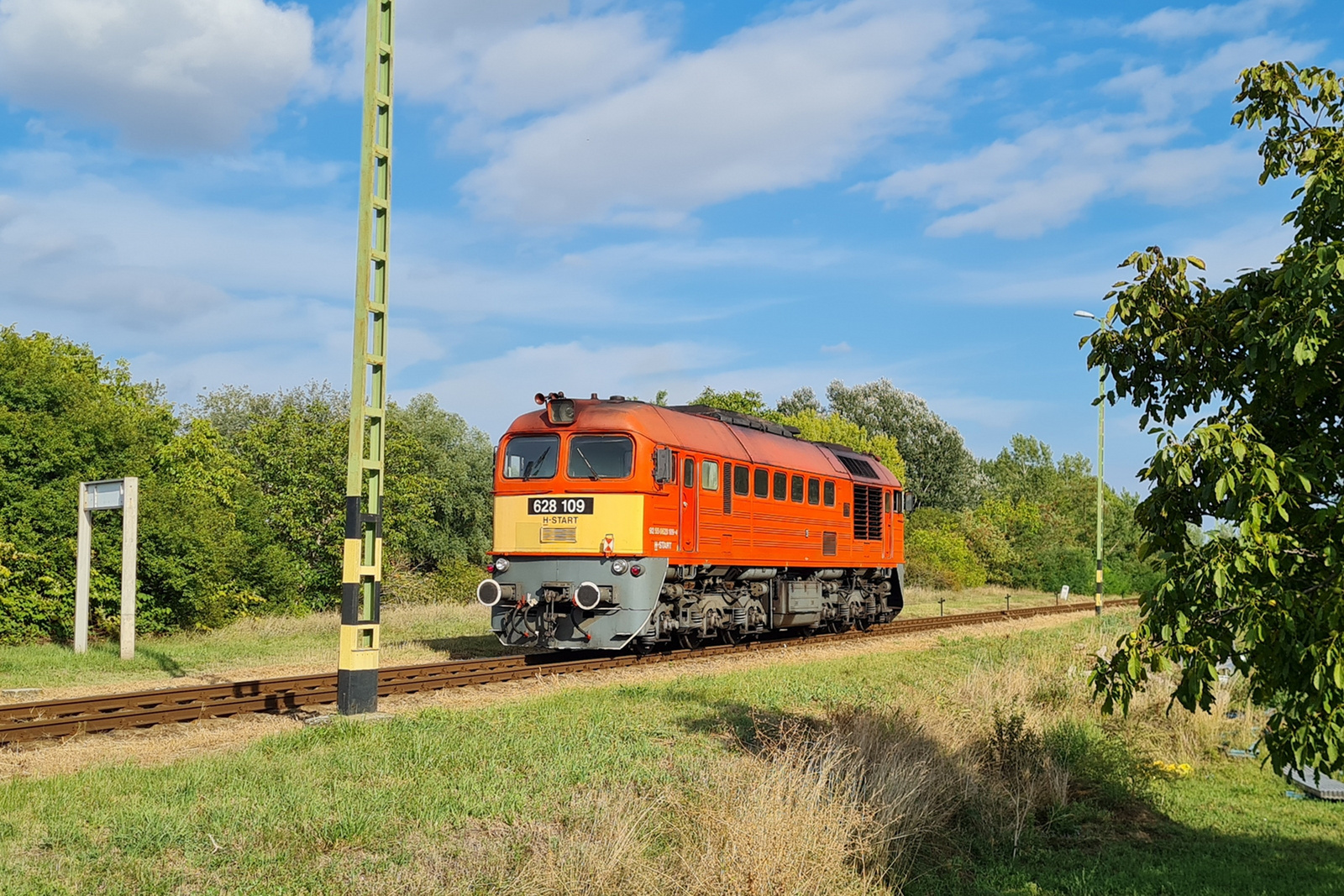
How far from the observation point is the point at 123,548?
17.8m

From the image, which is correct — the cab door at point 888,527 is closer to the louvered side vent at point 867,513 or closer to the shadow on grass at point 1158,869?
the louvered side vent at point 867,513

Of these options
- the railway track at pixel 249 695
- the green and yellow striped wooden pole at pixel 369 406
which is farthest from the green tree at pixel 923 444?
the green and yellow striped wooden pole at pixel 369 406

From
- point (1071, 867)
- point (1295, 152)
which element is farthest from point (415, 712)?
point (1295, 152)

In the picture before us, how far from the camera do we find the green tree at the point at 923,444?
74.9 m

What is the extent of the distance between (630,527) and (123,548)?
7.98 metres

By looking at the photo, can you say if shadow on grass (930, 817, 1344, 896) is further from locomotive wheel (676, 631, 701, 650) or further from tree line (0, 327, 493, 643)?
tree line (0, 327, 493, 643)

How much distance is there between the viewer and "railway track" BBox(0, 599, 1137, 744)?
36.6ft

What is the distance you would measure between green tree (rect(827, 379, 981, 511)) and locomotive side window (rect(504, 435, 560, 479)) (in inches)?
2248

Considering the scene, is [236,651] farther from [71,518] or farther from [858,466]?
[858,466]

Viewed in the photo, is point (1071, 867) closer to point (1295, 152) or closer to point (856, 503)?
point (1295, 152)

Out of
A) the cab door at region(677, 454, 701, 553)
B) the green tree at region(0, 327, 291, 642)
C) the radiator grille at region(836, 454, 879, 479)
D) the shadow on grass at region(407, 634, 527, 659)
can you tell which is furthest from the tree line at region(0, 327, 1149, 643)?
the radiator grille at region(836, 454, 879, 479)

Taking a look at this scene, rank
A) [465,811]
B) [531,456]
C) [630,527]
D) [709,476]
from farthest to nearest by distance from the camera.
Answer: [709,476], [531,456], [630,527], [465,811]

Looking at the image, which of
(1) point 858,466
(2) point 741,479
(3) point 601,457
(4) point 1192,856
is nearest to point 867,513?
(1) point 858,466

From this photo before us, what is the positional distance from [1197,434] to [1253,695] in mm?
1329
